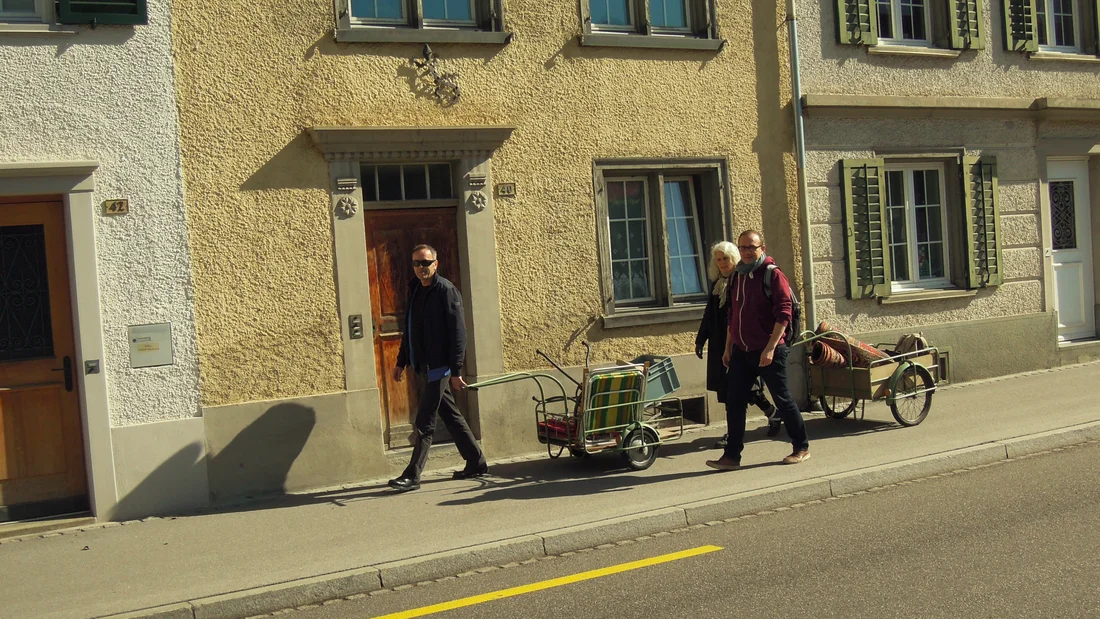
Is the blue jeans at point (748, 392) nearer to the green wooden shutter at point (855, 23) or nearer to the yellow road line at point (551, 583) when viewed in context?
the yellow road line at point (551, 583)

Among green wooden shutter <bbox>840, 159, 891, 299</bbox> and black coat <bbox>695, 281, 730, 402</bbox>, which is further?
green wooden shutter <bbox>840, 159, 891, 299</bbox>

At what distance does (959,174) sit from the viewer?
42.7 feet

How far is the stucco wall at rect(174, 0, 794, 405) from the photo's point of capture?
8.84 m

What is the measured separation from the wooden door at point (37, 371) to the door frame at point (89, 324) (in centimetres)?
13

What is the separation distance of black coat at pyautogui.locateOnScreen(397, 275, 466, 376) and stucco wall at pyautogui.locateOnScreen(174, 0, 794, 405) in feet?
3.44

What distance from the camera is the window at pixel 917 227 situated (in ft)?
42.1

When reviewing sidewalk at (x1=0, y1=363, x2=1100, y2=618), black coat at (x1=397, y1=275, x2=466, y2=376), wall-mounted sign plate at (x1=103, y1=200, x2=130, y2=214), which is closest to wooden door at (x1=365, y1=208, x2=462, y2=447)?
sidewalk at (x1=0, y1=363, x2=1100, y2=618)

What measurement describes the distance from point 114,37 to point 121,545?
4.00 meters

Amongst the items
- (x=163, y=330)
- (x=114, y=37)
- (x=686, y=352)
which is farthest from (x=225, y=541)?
(x=686, y=352)

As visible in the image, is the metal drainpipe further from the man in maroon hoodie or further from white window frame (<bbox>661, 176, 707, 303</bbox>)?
the man in maroon hoodie

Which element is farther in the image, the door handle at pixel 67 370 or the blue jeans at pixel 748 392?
the blue jeans at pixel 748 392

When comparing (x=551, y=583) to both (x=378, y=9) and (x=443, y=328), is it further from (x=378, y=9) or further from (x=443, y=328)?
(x=378, y=9)

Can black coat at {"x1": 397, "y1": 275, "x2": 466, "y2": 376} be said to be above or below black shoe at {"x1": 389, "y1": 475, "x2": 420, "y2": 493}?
above

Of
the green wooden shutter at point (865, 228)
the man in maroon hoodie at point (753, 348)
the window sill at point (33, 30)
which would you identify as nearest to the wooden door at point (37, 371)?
the window sill at point (33, 30)
